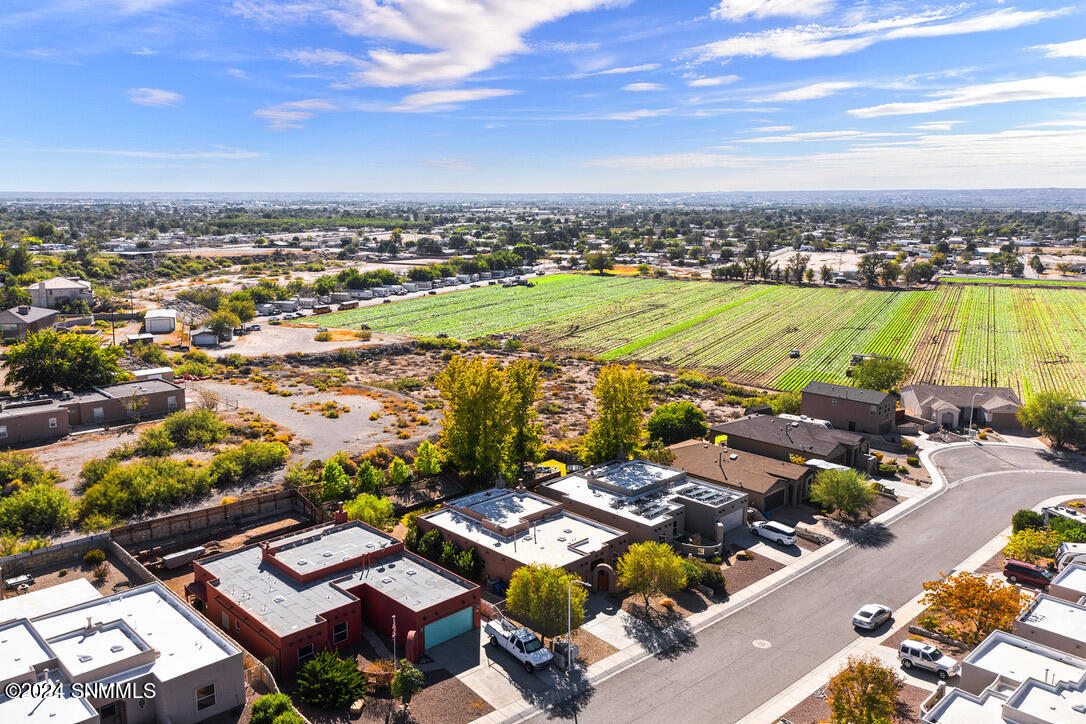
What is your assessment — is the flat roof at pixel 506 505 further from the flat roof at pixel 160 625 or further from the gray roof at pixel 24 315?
the gray roof at pixel 24 315

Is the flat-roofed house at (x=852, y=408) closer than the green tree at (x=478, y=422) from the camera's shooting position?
No

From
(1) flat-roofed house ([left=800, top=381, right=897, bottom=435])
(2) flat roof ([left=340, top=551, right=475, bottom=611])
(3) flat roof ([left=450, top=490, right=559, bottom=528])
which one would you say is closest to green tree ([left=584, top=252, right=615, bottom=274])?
(1) flat-roofed house ([left=800, top=381, right=897, bottom=435])

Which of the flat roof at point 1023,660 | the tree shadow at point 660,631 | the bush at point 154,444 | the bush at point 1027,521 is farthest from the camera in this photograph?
the bush at point 154,444

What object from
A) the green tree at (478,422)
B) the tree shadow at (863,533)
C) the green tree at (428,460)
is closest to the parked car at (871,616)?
the tree shadow at (863,533)

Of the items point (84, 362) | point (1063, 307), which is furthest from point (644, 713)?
point (1063, 307)

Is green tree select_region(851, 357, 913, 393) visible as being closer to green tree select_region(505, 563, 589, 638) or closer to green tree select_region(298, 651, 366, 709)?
green tree select_region(505, 563, 589, 638)

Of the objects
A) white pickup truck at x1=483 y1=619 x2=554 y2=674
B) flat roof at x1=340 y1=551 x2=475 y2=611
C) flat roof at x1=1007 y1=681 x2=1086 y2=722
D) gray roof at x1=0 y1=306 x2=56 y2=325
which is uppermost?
gray roof at x1=0 y1=306 x2=56 y2=325

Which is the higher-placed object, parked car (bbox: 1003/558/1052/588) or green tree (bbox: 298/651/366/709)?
green tree (bbox: 298/651/366/709)
